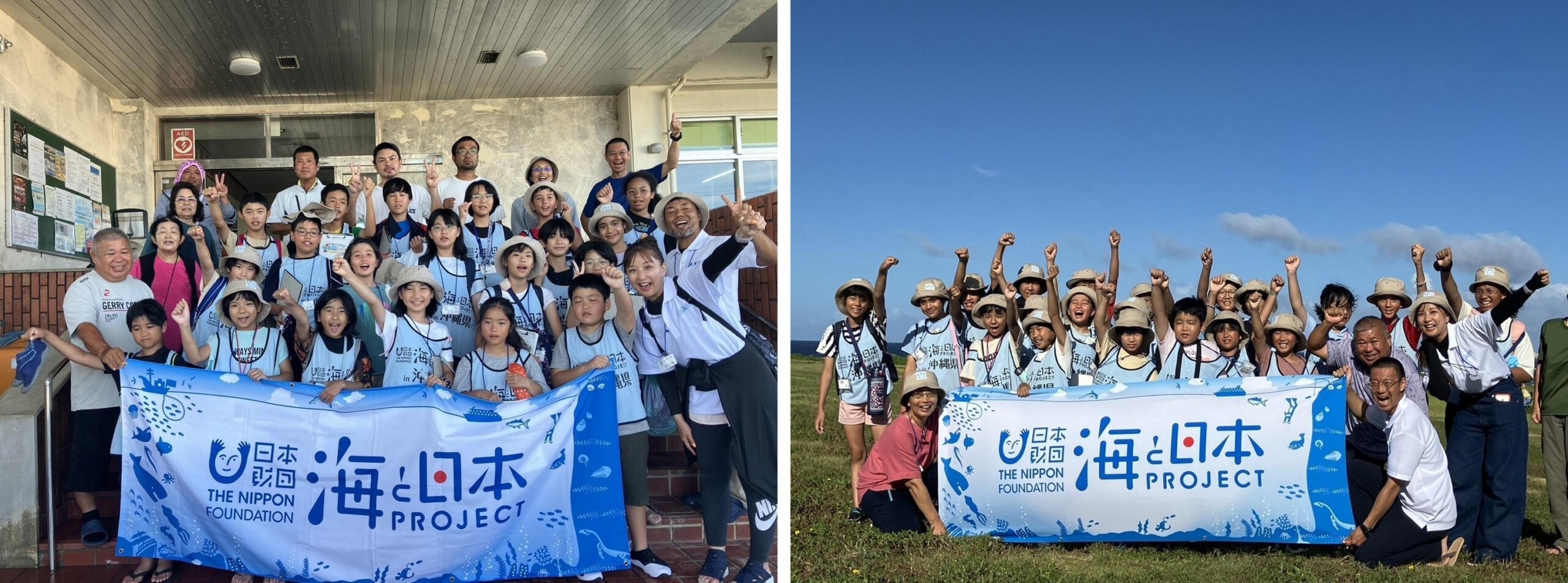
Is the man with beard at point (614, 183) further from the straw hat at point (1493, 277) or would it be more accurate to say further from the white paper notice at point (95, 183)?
the straw hat at point (1493, 277)

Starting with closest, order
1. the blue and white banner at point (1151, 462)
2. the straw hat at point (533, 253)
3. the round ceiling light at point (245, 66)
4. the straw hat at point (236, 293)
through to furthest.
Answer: the straw hat at point (236, 293) → the straw hat at point (533, 253) → the blue and white banner at point (1151, 462) → the round ceiling light at point (245, 66)

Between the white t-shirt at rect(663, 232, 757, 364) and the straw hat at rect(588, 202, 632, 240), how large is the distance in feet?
2.34

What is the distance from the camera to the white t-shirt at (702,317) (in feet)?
16.4

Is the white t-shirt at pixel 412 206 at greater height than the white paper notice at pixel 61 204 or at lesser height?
lesser

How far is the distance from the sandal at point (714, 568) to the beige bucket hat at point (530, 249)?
1.56 m

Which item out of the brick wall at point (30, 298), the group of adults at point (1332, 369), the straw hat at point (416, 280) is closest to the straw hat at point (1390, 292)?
the group of adults at point (1332, 369)

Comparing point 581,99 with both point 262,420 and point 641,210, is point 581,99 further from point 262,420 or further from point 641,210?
point 262,420

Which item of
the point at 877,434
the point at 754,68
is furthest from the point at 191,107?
the point at 877,434

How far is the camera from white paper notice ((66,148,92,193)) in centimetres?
823

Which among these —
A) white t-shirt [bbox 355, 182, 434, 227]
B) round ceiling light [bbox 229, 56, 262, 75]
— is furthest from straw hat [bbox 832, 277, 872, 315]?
round ceiling light [bbox 229, 56, 262, 75]

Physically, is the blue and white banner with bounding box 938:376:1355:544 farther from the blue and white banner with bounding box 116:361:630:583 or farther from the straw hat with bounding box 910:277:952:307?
the blue and white banner with bounding box 116:361:630:583

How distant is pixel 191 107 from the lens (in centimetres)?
950

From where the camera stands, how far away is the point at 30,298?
640 centimetres

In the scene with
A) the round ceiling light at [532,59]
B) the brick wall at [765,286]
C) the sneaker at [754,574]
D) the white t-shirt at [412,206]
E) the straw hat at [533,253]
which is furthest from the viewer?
the round ceiling light at [532,59]
